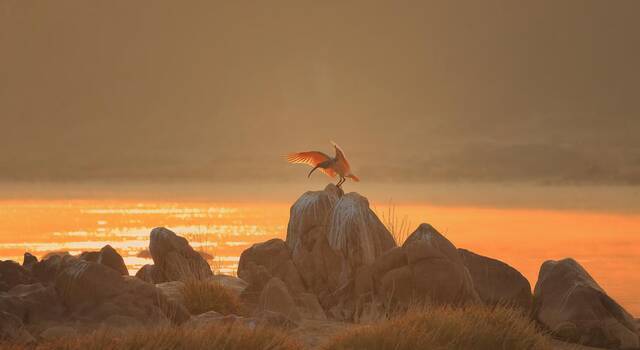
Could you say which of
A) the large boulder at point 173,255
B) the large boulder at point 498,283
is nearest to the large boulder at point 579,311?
the large boulder at point 498,283

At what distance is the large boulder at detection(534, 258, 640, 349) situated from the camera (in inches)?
845

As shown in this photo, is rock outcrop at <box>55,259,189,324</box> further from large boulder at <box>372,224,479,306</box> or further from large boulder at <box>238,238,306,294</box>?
large boulder at <box>372,224,479,306</box>

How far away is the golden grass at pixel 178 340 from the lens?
1528cm

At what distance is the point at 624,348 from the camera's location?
2130cm

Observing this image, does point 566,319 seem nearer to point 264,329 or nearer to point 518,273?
point 518,273

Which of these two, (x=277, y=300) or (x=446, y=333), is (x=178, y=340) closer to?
(x=446, y=333)

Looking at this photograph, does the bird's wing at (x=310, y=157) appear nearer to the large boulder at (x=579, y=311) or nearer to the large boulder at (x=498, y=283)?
the large boulder at (x=498, y=283)

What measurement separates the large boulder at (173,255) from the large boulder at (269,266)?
1.13m

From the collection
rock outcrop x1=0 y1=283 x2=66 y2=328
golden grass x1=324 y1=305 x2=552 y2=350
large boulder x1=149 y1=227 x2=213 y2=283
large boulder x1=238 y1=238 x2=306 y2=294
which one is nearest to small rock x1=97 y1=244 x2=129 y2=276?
large boulder x1=149 y1=227 x2=213 y2=283

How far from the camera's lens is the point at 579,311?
21.8 metres

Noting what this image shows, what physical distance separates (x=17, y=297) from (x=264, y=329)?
5123mm

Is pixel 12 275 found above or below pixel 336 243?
below

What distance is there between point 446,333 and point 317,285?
7.23 m

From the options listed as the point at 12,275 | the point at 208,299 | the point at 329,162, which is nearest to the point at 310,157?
the point at 329,162
